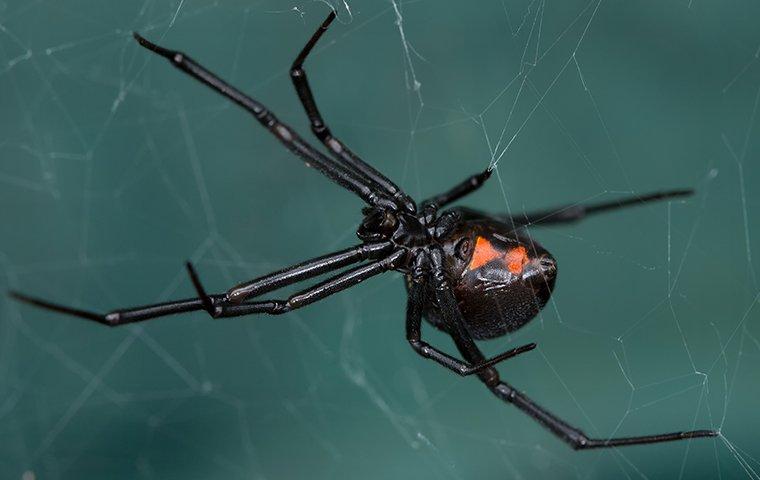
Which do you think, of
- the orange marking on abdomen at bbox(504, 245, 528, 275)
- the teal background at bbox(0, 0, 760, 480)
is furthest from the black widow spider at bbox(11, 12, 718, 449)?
the teal background at bbox(0, 0, 760, 480)

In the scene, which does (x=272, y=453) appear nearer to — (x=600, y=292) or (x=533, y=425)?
(x=533, y=425)

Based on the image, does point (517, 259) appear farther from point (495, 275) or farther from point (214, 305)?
point (214, 305)

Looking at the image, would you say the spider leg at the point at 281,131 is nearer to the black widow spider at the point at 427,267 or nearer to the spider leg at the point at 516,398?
the black widow spider at the point at 427,267

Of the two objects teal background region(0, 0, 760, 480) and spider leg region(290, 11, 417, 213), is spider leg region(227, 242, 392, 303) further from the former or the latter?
teal background region(0, 0, 760, 480)

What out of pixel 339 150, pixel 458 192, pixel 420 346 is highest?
pixel 339 150

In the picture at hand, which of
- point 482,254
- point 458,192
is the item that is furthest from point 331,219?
point 482,254

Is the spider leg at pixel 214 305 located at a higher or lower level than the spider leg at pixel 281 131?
lower

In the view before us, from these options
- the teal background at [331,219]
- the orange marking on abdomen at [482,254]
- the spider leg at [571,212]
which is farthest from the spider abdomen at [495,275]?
the teal background at [331,219]
